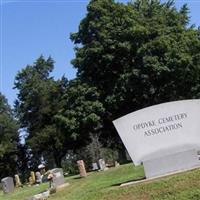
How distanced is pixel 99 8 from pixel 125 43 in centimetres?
442

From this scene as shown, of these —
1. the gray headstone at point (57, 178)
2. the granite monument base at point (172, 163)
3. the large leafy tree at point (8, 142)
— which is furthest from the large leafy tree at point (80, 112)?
the granite monument base at point (172, 163)

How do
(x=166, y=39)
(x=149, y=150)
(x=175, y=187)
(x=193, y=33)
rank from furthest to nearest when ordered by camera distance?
(x=193, y=33)
(x=166, y=39)
(x=149, y=150)
(x=175, y=187)

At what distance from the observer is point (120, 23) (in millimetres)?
42344

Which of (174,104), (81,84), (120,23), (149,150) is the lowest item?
(149,150)

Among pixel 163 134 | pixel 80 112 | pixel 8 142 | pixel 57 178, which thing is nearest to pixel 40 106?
pixel 8 142

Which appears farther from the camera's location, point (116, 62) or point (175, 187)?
point (116, 62)

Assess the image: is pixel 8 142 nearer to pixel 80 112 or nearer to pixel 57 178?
pixel 80 112

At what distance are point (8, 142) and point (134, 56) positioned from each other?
29.6 meters

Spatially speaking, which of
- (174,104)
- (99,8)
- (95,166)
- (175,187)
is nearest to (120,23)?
(99,8)

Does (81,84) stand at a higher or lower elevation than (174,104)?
higher

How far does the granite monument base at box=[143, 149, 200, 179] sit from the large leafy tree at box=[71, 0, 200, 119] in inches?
947

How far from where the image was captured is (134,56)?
41.6 m

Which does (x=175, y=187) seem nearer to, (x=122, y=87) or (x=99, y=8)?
(x=122, y=87)

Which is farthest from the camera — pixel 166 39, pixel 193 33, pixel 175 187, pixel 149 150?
pixel 193 33
